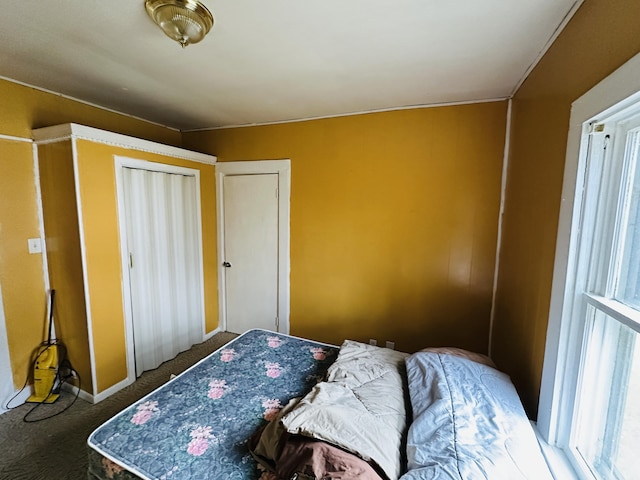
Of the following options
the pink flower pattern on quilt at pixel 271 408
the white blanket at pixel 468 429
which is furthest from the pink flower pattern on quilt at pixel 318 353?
the white blanket at pixel 468 429

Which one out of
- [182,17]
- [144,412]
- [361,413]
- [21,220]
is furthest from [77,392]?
[182,17]

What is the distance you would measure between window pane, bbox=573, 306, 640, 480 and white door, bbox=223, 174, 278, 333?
242 centimetres

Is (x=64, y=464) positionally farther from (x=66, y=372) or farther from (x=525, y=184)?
(x=525, y=184)

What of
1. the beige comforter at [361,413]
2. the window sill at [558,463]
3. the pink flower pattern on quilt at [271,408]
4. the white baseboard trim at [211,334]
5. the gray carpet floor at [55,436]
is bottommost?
the gray carpet floor at [55,436]

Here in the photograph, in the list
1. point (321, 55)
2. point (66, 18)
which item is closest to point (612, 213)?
point (321, 55)

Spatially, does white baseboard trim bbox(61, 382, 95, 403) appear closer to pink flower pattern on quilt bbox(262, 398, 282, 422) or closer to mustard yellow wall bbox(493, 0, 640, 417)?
pink flower pattern on quilt bbox(262, 398, 282, 422)

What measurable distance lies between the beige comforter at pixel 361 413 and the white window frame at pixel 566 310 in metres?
0.59

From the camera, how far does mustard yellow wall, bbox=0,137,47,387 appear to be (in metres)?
1.98

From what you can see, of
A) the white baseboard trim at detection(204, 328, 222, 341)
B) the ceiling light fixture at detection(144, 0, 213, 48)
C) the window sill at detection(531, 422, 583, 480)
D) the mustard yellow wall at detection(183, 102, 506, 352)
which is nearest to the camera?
the window sill at detection(531, 422, 583, 480)

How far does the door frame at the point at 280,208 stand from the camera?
2811 millimetres

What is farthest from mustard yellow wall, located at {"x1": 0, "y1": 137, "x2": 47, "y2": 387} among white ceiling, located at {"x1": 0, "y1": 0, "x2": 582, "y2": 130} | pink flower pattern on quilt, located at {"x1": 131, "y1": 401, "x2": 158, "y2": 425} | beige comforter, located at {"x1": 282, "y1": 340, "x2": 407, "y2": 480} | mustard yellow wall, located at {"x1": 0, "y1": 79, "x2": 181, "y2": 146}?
beige comforter, located at {"x1": 282, "y1": 340, "x2": 407, "y2": 480}

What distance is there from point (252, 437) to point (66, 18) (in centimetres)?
206

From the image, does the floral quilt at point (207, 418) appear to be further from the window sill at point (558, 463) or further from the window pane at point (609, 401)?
the window pane at point (609, 401)

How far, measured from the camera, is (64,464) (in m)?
1.64
